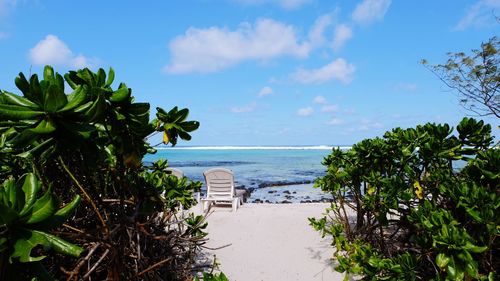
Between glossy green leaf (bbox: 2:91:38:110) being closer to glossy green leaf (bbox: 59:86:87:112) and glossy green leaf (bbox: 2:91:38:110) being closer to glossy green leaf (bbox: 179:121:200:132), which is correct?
glossy green leaf (bbox: 59:86:87:112)

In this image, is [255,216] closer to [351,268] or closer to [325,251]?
[325,251]

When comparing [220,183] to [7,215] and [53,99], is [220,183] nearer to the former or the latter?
[53,99]

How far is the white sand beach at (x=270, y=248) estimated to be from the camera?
192 inches

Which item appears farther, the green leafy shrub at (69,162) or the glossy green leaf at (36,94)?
the glossy green leaf at (36,94)

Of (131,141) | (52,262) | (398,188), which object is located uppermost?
(131,141)

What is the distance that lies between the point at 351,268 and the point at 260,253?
2589mm

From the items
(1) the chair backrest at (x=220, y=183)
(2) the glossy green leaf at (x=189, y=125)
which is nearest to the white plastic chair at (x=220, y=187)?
(1) the chair backrest at (x=220, y=183)

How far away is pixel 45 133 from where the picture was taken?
1327mm

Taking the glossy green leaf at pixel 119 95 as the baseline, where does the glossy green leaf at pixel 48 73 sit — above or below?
above

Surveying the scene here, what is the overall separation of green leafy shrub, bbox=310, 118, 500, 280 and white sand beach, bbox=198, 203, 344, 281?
72 centimetres

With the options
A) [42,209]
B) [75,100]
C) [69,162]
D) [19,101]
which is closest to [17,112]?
A: [19,101]

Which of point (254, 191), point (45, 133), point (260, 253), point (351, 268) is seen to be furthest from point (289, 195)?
point (45, 133)

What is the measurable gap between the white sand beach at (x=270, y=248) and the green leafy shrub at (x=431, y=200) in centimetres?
72

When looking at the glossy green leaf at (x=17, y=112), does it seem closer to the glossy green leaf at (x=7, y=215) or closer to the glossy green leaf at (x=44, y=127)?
the glossy green leaf at (x=44, y=127)
